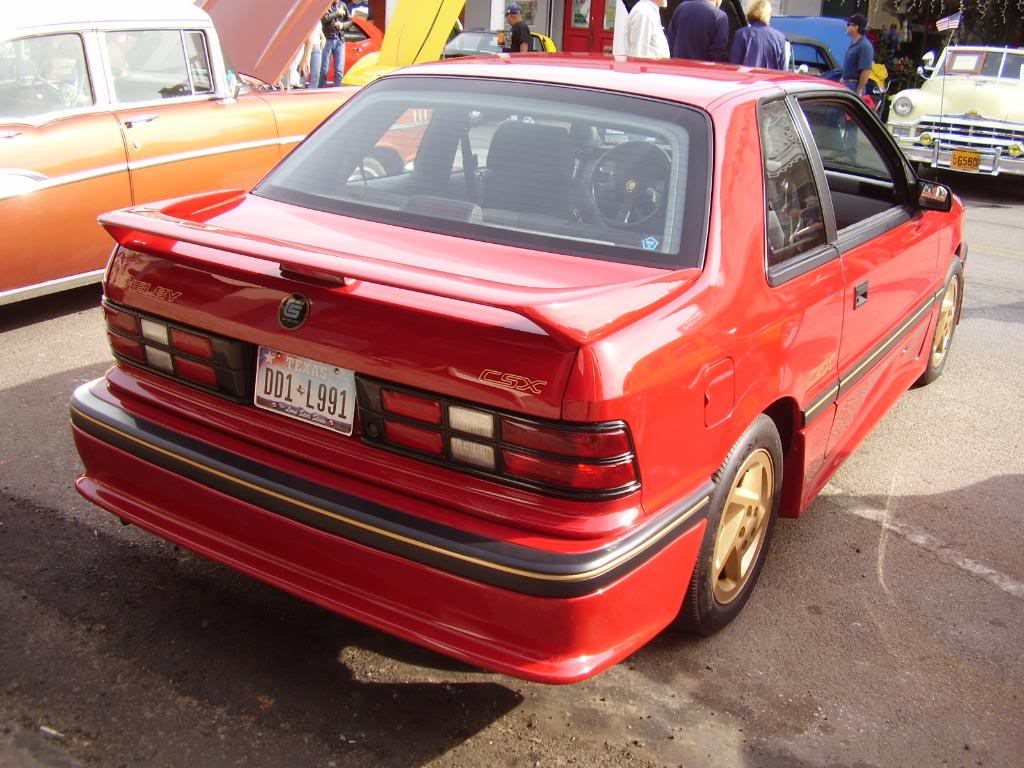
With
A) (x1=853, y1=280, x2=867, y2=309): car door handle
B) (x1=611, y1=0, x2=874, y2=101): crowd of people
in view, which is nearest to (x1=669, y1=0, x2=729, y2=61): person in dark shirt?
(x1=611, y1=0, x2=874, y2=101): crowd of people

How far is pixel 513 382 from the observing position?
84.4 inches

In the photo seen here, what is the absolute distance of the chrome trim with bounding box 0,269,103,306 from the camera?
5188 millimetres

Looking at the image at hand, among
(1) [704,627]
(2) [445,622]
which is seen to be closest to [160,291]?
(2) [445,622]

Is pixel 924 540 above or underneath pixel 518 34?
underneath

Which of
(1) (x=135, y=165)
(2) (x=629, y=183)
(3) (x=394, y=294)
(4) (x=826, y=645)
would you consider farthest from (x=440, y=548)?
(1) (x=135, y=165)

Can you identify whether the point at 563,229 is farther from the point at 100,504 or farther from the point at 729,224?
the point at 100,504

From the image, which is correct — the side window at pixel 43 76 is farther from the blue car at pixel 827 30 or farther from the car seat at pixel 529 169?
the blue car at pixel 827 30

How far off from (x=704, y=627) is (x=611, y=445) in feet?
3.07

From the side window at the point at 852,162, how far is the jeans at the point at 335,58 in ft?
36.0

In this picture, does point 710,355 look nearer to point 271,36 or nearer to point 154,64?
point 154,64

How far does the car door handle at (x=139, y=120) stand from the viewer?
560 centimetres

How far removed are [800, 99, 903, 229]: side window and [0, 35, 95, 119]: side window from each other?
3.91 metres

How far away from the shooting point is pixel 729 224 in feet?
8.75

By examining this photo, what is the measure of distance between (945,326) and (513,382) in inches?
151
